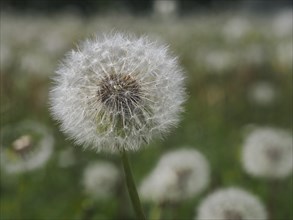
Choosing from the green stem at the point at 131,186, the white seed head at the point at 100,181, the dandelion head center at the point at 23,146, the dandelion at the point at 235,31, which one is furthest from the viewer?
the dandelion at the point at 235,31

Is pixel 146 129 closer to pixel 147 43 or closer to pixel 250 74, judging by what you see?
pixel 147 43

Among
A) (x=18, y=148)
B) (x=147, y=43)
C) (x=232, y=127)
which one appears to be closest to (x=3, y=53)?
(x=232, y=127)

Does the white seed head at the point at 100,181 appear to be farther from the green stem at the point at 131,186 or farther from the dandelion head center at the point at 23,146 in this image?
the green stem at the point at 131,186

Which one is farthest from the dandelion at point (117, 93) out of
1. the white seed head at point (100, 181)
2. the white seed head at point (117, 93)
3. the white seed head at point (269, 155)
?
the white seed head at point (100, 181)

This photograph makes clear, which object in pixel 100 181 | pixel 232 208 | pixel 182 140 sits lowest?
pixel 182 140

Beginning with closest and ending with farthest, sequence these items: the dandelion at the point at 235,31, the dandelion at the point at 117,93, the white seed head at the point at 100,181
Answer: the dandelion at the point at 117,93
the white seed head at the point at 100,181
the dandelion at the point at 235,31

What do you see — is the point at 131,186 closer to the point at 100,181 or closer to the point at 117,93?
the point at 117,93

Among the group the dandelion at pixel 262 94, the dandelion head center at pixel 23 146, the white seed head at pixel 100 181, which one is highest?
the dandelion head center at pixel 23 146

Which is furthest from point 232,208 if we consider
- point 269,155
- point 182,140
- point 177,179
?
point 182,140
